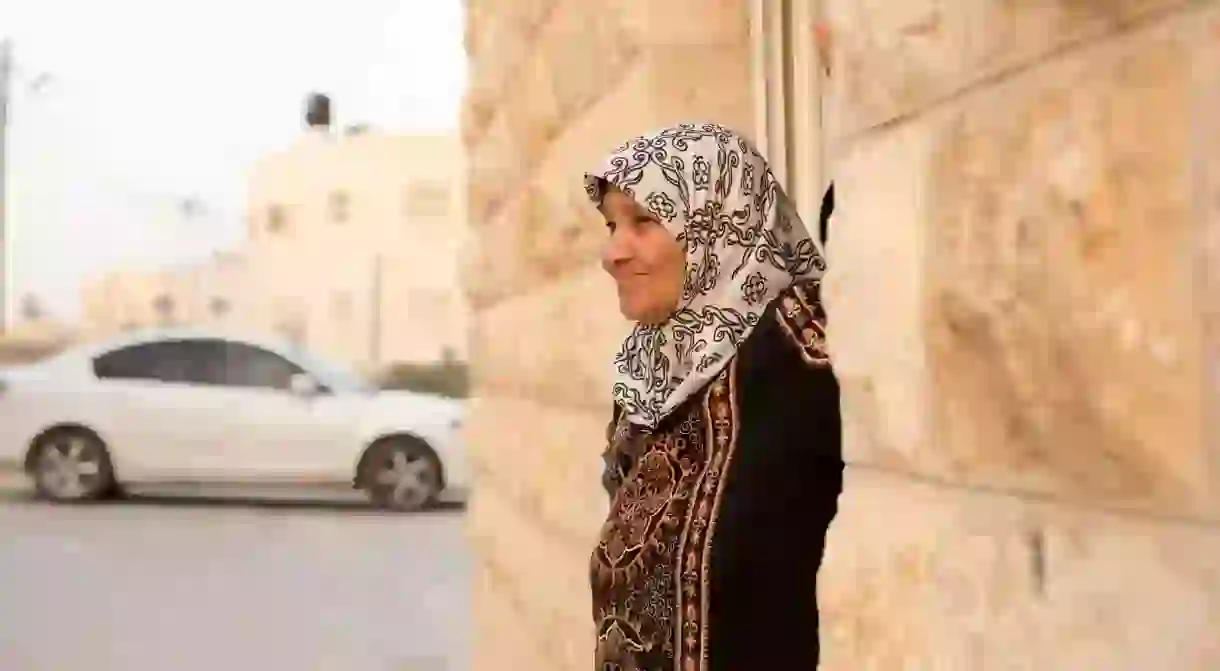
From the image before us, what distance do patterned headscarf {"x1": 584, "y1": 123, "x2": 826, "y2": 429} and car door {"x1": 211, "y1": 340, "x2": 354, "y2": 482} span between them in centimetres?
806

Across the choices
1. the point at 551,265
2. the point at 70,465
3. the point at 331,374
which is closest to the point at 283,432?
the point at 331,374

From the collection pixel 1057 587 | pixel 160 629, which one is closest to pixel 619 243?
pixel 1057 587

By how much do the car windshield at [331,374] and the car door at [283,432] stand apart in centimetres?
20

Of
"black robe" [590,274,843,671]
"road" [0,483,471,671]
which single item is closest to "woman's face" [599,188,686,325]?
"black robe" [590,274,843,671]

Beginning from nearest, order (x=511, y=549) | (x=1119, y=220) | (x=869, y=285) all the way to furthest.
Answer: (x=1119, y=220), (x=869, y=285), (x=511, y=549)

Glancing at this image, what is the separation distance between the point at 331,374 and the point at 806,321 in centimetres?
866

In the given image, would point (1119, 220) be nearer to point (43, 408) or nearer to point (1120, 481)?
point (1120, 481)

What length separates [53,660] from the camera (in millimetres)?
5047

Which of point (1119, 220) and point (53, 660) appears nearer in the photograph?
point (1119, 220)

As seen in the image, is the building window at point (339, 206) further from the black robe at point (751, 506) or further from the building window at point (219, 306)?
the black robe at point (751, 506)

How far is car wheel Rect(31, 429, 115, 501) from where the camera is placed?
9273 mm

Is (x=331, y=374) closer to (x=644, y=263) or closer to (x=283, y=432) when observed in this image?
(x=283, y=432)

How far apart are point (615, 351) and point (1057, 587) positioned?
120cm

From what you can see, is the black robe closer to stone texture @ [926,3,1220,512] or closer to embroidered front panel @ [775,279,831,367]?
embroidered front panel @ [775,279,831,367]
